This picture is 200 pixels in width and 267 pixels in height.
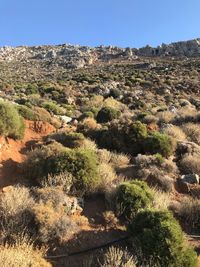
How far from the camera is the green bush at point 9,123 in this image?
13.2 metres

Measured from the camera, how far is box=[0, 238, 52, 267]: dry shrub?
6.36 m

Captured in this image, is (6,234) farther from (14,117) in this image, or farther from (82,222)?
(14,117)

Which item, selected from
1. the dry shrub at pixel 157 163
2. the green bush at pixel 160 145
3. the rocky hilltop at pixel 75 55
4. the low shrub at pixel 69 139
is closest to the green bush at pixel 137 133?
the green bush at pixel 160 145

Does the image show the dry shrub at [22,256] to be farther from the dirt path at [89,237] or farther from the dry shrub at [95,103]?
the dry shrub at [95,103]

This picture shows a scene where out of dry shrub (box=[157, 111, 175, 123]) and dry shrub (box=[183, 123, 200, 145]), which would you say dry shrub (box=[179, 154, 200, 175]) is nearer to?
dry shrub (box=[183, 123, 200, 145])

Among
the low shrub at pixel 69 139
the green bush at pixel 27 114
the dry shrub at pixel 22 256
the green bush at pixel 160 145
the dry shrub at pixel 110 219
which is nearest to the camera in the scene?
the dry shrub at pixel 22 256

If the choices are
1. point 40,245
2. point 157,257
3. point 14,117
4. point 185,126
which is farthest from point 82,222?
point 185,126

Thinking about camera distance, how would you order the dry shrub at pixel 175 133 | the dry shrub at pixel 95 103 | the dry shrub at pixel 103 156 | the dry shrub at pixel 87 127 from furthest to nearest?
the dry shrub at pixel 95 103, the dry shrub at pixel 175 133, the dry shrub at pixel 87 127, the dry shrub at pixel 103 156

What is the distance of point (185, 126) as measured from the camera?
753 inches

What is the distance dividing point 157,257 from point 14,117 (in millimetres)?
7957

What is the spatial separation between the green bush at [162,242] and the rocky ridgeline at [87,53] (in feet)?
208

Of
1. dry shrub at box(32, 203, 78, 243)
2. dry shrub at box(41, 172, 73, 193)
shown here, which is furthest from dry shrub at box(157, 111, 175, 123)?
dry shrub at box(32, 203, 78, 243)

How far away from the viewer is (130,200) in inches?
378

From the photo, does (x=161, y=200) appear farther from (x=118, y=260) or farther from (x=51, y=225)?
(x=118, y=260)
